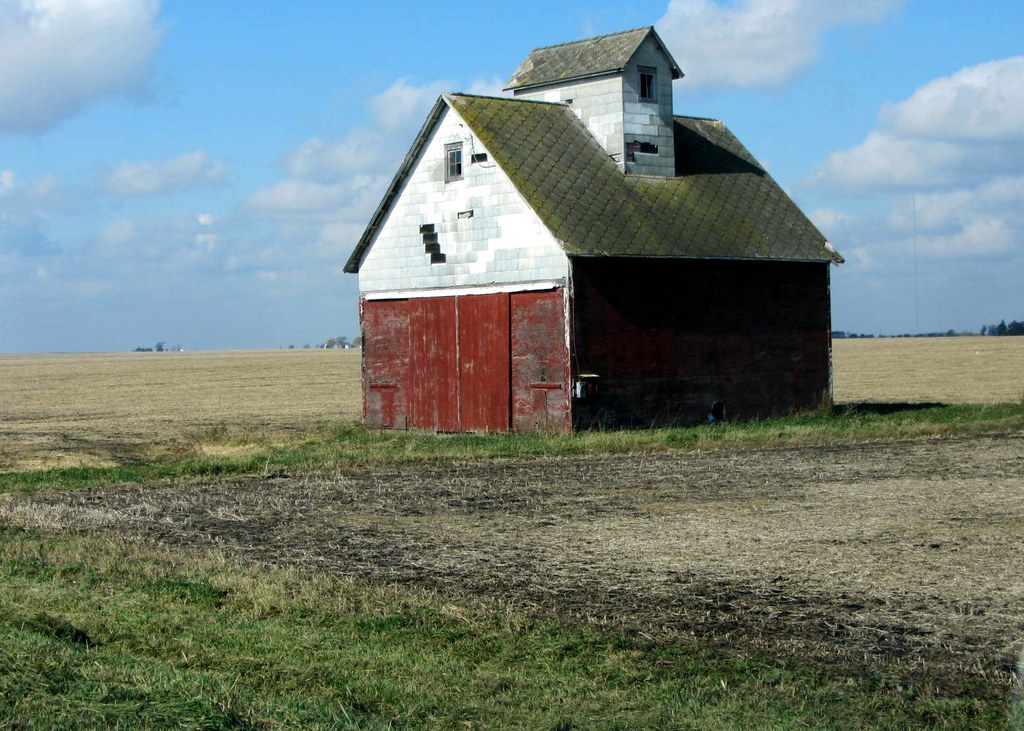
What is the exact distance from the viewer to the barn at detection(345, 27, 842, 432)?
25.4 metres

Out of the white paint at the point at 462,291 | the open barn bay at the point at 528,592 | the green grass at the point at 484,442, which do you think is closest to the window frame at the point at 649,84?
the white paint at the point at 462,291

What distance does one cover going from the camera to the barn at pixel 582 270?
25406 millimetres

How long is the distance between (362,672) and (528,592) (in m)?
2.65

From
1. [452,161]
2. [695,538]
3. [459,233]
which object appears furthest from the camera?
[452,161]

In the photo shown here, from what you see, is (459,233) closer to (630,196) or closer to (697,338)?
(630,196)

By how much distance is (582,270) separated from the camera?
25.0m

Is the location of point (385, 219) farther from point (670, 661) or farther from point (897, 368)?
point (897, 368)

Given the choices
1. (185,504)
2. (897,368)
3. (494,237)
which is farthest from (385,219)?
(897,368)

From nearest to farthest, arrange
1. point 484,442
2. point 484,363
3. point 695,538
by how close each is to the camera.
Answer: point 695,538 → point 484,442 → point 484,363

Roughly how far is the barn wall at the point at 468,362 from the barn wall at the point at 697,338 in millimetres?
675

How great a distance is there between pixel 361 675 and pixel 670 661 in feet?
6.38

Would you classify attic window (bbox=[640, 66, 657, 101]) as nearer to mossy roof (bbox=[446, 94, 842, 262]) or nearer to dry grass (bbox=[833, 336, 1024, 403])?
mossy roof (bbox=[446, 94, 842, 262])

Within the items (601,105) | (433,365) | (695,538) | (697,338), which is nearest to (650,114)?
(601,105)

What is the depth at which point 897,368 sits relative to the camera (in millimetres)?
67562
